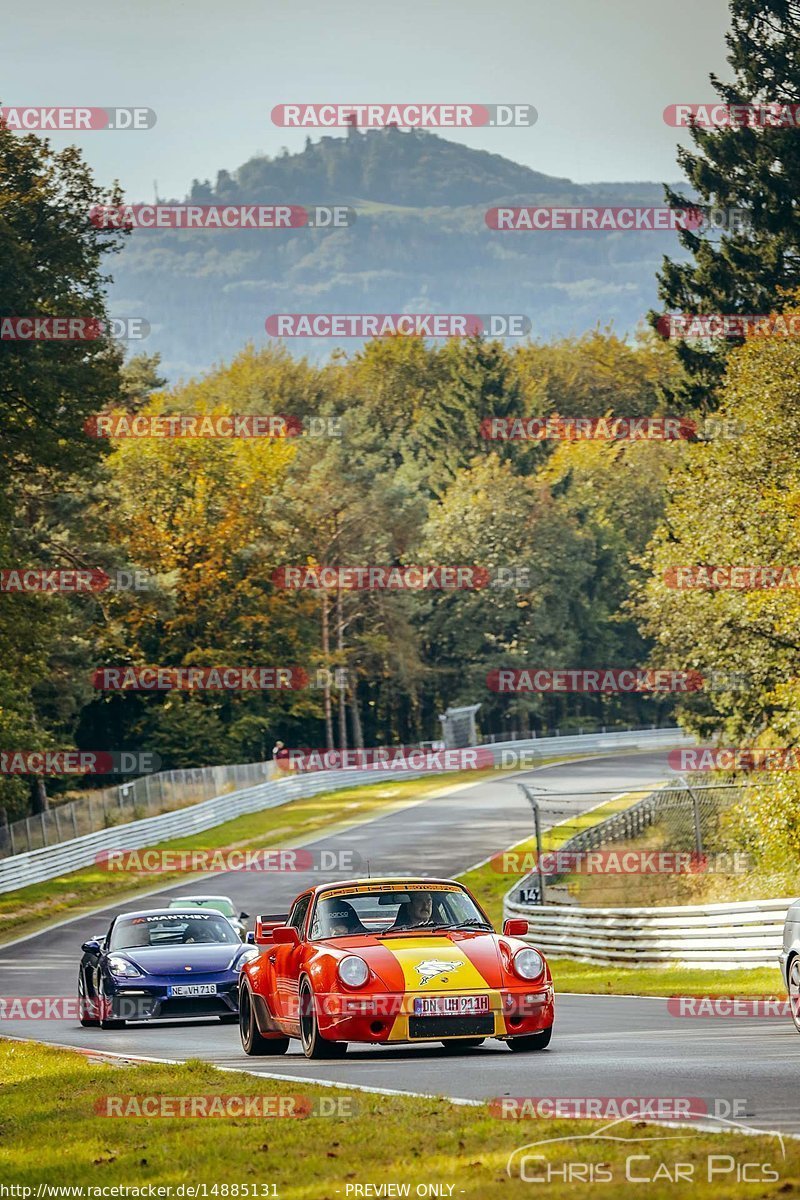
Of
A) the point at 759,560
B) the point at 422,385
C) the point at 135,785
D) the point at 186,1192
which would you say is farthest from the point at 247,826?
the point at 422,385

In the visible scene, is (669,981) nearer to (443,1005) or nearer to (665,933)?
(665,933)

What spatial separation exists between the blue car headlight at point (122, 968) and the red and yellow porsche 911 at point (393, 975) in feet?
16.2

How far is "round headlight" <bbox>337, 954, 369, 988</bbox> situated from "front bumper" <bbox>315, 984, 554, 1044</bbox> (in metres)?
0.09

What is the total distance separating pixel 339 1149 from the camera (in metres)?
9.05

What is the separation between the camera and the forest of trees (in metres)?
42.2

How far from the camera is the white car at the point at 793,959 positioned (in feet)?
48.1

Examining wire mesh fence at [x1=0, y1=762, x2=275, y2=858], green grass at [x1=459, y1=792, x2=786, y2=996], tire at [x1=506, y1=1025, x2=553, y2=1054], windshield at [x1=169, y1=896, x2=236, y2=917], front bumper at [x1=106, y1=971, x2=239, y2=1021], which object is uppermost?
tire at [x1=506, y1=1025, x2=553, y2=1054]

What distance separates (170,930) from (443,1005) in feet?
27.4

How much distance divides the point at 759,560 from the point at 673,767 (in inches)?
1264

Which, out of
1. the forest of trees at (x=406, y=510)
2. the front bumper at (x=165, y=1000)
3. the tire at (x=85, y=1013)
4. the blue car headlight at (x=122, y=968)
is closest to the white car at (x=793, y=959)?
the front bumper at (x=165, y=1000)

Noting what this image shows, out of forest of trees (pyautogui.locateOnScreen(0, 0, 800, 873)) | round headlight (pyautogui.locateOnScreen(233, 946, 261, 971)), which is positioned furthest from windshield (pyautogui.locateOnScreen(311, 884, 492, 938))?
forest of trees (pyautogui.locateOnScreen(0, 0, 800, 873))

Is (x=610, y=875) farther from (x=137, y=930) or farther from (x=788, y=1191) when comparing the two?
(x=788, y=1191)

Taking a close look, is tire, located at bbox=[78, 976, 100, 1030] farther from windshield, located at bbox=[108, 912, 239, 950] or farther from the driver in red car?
the driver in red car

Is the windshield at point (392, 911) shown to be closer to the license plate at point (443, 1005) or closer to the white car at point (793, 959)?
the license plate at point (443, 1005)
